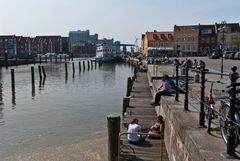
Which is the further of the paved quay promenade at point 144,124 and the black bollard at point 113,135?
the black bollard at point 113,135

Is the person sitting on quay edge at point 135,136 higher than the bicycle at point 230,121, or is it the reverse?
the bicycle at point 230,121

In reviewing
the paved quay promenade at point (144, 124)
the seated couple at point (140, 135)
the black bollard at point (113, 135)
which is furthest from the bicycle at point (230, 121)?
the black bollard at point (113, 135)

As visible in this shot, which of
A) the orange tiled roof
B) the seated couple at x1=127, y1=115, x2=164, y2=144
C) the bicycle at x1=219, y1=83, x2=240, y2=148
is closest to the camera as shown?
the bicycle at x1=219, y1=83, x2=240, y2=148

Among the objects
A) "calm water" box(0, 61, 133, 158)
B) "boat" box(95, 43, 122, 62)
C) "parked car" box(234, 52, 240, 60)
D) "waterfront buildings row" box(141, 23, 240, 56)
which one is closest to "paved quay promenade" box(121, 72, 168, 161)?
"calm water" box(0, 61, 133, 158)

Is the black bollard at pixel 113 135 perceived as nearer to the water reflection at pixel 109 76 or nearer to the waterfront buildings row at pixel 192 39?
the water reflection at pixel 109 76

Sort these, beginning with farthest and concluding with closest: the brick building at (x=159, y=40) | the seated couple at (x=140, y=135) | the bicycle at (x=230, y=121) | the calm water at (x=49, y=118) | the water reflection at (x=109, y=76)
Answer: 1. the brick building at (x=159, y=40)
2. the water reflection at (x=109, y=76)
3. the calm water at (x=49, y=118)
4. the seated couple at (x=140, y=135)
5. the bicycle at (x=230, y=121)

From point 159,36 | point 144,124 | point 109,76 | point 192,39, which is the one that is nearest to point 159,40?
point 159,36

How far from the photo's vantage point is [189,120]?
22.8ft

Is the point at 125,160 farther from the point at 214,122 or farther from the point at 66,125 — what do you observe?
the point at 66,125

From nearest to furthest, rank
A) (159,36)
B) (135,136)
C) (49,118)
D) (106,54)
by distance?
1. (135,136)
2. (49,118)
3. (106,54)
4. (159,36)

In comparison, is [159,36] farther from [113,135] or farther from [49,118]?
[113,135]

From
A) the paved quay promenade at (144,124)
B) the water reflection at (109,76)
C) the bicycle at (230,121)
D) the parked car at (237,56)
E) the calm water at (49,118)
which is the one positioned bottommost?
the calm water at (49,118)

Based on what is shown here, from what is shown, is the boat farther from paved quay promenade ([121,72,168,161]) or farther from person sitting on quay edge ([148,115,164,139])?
person sitting on quay edge ([148,115,164,139])

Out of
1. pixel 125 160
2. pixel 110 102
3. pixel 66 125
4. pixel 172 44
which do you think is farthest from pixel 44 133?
pixel 172 44
